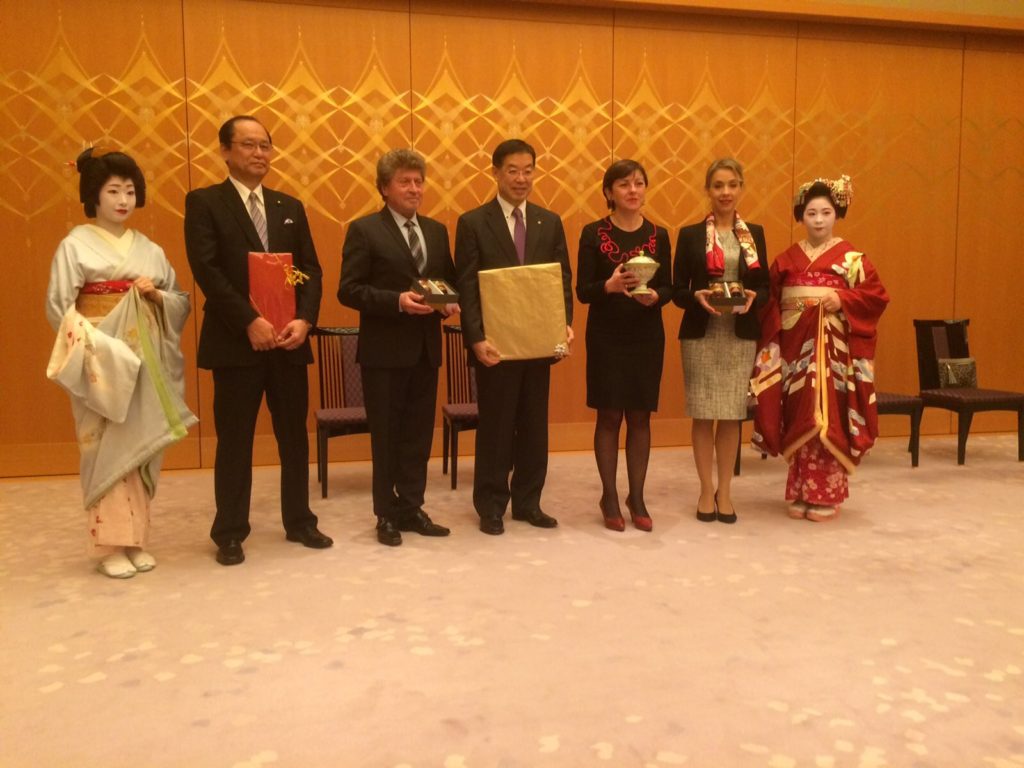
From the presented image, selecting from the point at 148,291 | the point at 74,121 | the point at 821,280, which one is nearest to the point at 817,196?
the point at 821,280

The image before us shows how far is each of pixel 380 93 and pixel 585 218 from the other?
1.54 meters

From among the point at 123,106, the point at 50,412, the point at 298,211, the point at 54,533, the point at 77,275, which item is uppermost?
the point at 123,106

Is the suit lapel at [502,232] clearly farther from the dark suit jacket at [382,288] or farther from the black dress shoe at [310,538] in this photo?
the black dress shoe at [310,538]

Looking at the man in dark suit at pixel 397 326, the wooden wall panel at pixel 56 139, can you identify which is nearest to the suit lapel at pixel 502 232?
the man in dark suit at pixel 397 326

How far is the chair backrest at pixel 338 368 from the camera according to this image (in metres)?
4.50

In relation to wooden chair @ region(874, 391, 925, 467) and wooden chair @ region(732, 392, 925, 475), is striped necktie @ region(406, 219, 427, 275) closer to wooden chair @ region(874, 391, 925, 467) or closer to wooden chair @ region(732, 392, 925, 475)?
wooden chair @ region(732, 392, 925, 475)

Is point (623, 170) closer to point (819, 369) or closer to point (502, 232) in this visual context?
point (502, 232)

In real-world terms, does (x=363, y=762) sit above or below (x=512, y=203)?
below

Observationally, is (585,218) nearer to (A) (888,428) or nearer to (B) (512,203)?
A: (B) (512,203)

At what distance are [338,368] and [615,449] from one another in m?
1.86

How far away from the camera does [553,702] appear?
7.00 feet

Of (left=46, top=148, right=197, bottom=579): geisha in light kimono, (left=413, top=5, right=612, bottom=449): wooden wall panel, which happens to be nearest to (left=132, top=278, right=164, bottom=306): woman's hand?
(left=46, top=148, right=197, bottom=579): geisha in light kimono

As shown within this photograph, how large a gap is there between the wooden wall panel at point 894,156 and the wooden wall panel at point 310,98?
113 inches

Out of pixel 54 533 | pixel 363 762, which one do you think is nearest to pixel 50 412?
pixel 54 533
